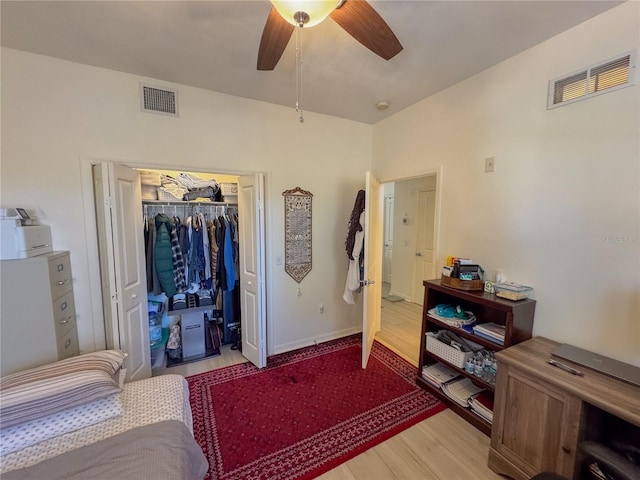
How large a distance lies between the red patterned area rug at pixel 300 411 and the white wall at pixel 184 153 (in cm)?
55

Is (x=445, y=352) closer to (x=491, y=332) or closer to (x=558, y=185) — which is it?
(x=491, y=332)

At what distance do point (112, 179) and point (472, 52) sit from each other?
9.01ft

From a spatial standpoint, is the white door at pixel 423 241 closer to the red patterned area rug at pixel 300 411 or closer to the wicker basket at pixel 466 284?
the red patterned area rug at pixel 300 411

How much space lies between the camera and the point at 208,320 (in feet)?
9.86

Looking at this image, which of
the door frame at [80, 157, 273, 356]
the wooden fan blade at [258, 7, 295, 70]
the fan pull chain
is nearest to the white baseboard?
the door frame at [80, 157, 273, 356]

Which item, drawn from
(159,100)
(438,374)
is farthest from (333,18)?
(438,374)

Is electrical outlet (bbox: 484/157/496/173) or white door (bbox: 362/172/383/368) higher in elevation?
electrical outlet (bbox: 484/157/496/173)

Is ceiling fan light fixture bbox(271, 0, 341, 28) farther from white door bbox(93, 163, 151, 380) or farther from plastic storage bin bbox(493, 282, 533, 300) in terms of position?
plastic storage bin bbox(493, 282, 533, 300)

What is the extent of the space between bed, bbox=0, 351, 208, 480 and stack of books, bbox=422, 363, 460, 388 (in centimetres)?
186

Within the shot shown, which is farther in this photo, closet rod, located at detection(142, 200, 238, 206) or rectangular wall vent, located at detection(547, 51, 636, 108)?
closet rod, located at detection(142, 200, 238, 206)

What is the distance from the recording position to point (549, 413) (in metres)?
1.36

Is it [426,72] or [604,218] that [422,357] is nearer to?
[604,218]

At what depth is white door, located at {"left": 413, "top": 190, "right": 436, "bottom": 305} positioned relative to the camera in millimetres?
4402

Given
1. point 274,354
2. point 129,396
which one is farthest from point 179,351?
point 129,396
